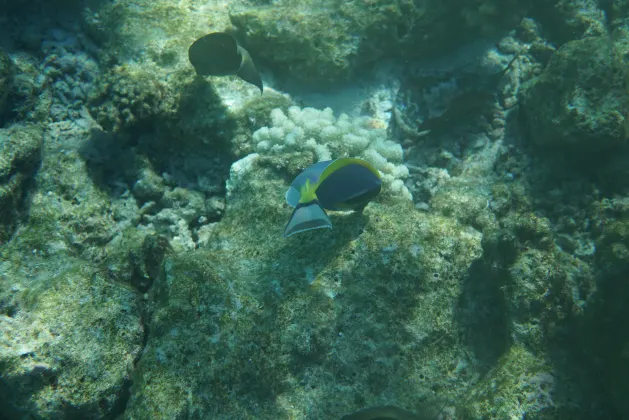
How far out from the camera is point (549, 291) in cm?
271

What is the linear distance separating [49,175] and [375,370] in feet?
11.1

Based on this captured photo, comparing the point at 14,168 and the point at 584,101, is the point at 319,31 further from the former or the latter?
the point at 14,168

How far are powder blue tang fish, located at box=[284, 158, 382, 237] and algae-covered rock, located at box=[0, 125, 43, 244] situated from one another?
2.54 metres

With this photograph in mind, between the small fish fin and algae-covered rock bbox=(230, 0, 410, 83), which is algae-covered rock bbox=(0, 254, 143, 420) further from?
algae-covered rock bbox=(230, 0, 410, 83)

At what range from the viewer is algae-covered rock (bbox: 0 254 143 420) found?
2.30 m

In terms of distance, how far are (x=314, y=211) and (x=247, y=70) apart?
7.32ft

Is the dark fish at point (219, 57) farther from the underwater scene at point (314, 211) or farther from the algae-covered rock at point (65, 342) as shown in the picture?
the algae-covered rock at point (65, 342)

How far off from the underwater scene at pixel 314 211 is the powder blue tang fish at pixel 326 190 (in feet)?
0.05

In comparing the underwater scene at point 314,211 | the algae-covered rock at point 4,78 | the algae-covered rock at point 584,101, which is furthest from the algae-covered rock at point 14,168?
the algae-covered rock at point 584,101

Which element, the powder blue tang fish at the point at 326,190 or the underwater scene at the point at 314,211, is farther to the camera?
the underwater scene at the point at 314,211

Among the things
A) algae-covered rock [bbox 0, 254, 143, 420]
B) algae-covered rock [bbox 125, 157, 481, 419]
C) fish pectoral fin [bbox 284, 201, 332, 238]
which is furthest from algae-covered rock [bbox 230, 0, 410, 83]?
algae-covered rock [bbox 0, 254, 143, 420]

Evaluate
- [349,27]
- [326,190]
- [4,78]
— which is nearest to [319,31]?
[349,27]

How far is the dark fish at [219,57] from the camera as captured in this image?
11.0ft

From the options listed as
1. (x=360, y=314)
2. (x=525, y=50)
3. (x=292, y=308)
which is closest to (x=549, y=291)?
(x=360, y=314)
